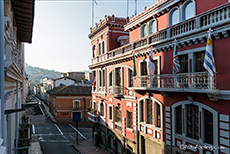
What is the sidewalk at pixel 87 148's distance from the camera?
24312 mm

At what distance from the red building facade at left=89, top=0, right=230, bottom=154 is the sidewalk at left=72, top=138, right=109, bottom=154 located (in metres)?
2.83

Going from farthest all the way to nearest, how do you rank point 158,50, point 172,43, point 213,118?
1. point 158,50
2. point 172,43
3. point 213,118

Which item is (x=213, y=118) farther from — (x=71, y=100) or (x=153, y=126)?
(x=71, y=100)

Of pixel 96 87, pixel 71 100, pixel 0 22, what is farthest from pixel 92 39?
pixel 0 22

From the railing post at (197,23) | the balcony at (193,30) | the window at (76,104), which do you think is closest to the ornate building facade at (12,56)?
the balcony at (193,30)

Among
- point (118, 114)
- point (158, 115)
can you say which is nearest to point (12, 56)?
point (158, 115)

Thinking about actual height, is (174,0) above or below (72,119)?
above

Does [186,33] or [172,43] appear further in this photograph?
[172,43]

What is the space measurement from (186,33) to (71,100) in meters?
35.1

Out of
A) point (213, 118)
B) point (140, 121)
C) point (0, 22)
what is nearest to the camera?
point (0, 22)

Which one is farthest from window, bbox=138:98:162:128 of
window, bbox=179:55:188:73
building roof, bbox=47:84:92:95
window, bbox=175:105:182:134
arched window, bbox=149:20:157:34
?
building roof, bbox=47:84:92:95

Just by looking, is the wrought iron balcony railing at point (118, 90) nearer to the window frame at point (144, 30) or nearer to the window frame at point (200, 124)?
the window frame at point (144, 30)

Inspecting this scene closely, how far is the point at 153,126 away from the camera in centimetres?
1548

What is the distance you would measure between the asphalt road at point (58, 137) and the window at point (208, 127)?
1800 centimetres
